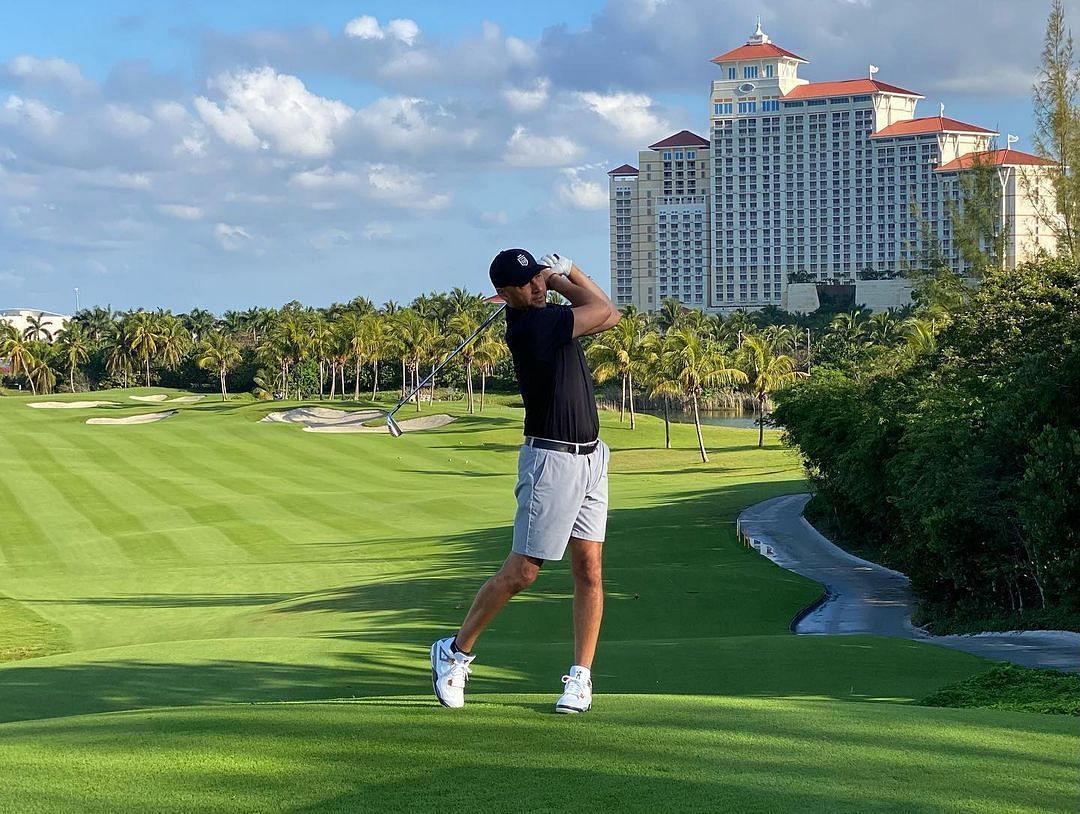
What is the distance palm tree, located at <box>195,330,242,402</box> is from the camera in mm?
118812

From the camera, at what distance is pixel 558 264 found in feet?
22.5

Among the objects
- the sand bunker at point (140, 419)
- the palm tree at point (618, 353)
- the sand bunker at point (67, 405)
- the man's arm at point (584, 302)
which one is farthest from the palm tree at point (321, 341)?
the man's arm at point (584, 302)

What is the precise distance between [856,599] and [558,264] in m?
20.7

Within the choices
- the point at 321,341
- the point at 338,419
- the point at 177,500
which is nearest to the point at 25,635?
the point at 177,500

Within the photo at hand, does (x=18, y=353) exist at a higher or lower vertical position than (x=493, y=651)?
higher

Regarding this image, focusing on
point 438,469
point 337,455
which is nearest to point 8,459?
point 337,455

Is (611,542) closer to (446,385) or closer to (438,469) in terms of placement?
(438,469)

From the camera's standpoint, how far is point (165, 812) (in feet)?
15.3

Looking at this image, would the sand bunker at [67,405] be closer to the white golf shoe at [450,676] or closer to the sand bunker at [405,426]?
the sand bunker at [405,426]

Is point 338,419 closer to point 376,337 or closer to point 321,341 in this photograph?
point 376,337

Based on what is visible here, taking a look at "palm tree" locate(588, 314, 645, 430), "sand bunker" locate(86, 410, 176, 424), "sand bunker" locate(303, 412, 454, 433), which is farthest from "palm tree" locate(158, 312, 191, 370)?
"palm tree" locate(588, 314, 645, 430)

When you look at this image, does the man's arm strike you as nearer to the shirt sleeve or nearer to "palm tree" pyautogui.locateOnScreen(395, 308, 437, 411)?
the shirt sleeve

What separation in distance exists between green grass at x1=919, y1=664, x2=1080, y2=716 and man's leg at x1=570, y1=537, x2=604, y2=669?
2557mm

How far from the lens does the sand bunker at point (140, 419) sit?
3300 inches
